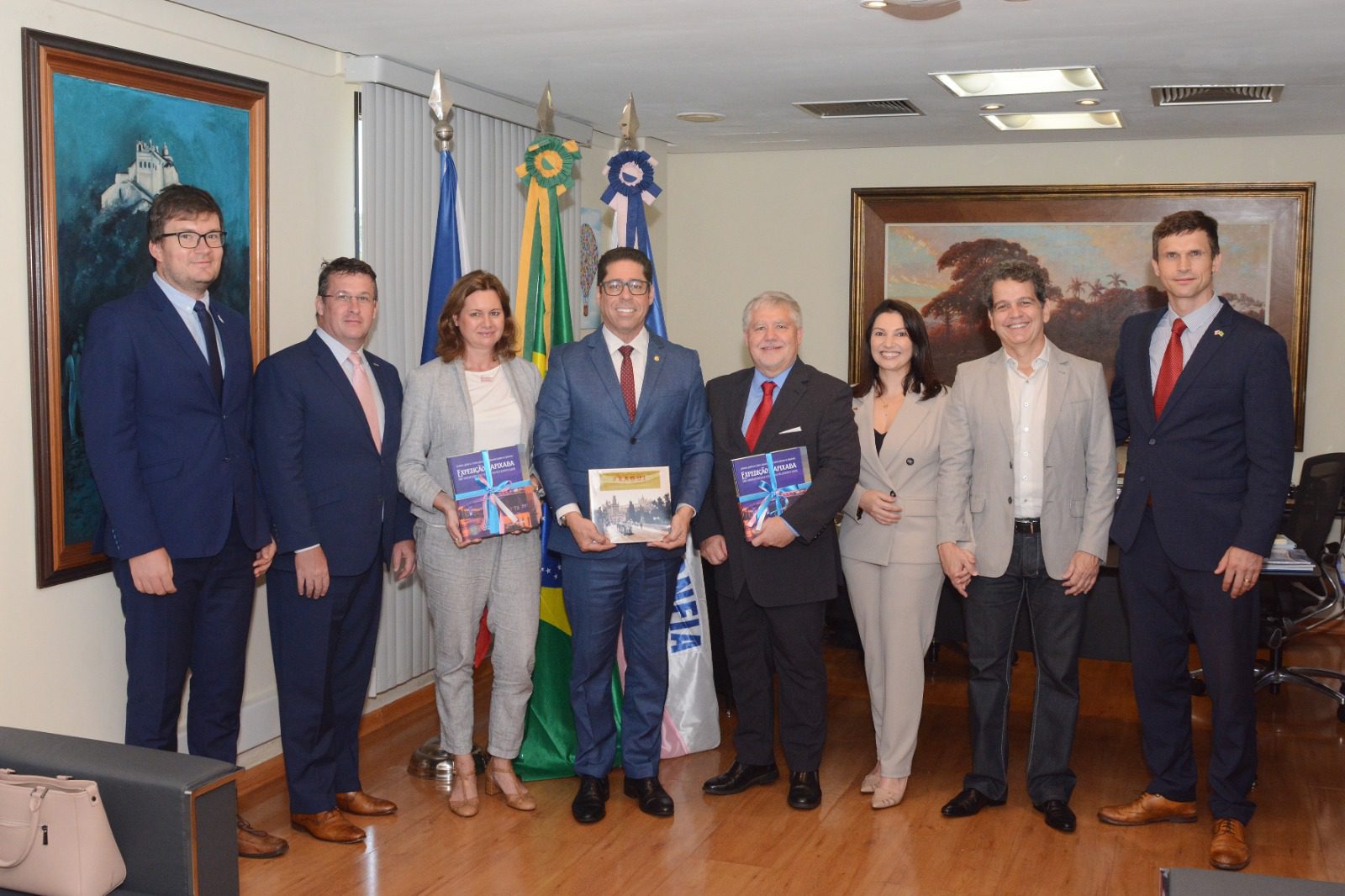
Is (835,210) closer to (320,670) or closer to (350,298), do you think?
(350,298)

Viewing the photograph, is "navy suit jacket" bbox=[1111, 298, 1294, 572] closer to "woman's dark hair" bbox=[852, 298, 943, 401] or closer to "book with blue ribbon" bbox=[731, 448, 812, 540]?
"woman's dark hair" bbox=[852, 298, 943, 401]

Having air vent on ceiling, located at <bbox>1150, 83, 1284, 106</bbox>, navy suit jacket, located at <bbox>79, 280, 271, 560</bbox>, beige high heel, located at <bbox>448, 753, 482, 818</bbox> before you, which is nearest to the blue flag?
navy suit jacket, located at <bbox>79, 280, 271, 560</bbox>

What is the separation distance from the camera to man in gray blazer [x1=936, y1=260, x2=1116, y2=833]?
3754 millimetres

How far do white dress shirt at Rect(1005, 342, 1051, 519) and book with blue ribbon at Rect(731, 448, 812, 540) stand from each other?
0.65 meters

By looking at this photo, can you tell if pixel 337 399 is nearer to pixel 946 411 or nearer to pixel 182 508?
pixel 182 508

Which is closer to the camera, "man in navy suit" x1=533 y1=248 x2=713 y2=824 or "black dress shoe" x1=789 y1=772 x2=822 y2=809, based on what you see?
"man in navy suit" x1=533 y1=248 x2=713 y2=824

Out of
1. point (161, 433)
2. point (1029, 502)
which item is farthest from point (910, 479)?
point (161, 433)

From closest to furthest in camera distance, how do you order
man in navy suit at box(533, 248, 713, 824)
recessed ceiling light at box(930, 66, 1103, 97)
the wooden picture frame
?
man in navy suit at box(533, 248, 713, 824) → recessed ceiling light at box(930, 66, 1103, 97) → the wooden picture frame

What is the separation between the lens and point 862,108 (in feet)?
19.2

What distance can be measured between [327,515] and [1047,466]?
2.16 metres

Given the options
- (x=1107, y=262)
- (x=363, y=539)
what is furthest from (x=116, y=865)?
(x=1107, y=262)

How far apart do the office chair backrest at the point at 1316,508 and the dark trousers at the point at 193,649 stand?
14.0ft

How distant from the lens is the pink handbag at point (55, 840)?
2432 mm

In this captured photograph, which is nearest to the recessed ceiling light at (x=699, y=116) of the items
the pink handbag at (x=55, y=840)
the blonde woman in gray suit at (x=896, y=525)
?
the blonde woman in gray suit at (x=896, y=525)
